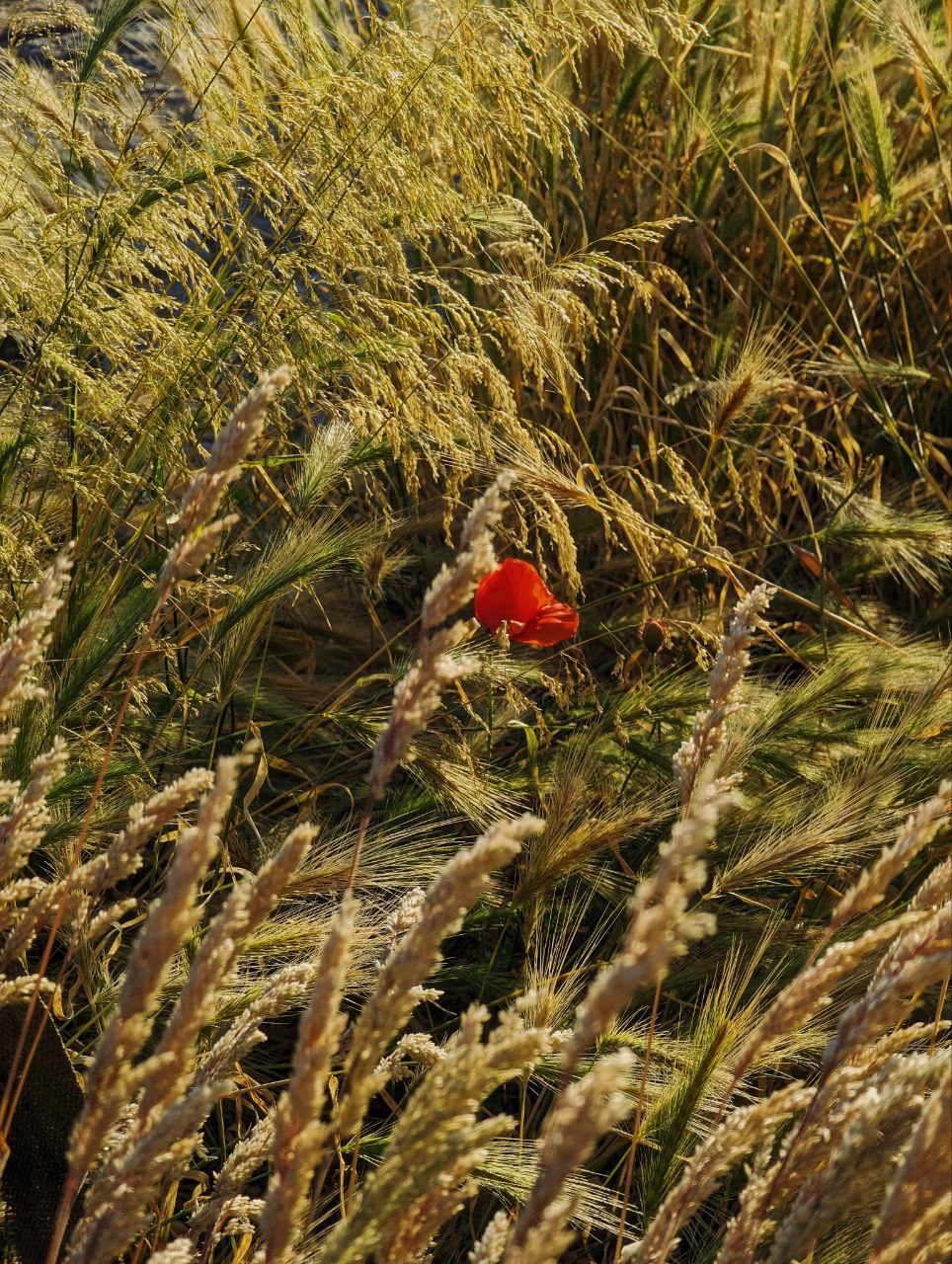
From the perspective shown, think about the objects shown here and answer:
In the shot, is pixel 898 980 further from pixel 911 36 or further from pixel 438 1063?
pixel 911 36

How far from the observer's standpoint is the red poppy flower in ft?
5.54

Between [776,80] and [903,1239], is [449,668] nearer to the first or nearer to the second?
[903,1239]

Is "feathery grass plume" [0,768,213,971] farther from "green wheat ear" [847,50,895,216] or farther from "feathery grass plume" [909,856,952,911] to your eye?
"green wheat ear" [847,50,895,216]

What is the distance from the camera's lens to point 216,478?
0.84 m

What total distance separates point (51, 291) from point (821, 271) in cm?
193

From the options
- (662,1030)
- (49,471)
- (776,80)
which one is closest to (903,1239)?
(662,1030)

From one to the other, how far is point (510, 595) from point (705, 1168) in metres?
0.94

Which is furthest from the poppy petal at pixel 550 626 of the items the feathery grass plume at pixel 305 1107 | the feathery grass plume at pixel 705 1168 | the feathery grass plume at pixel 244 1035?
the feathery grass plume at pixel 305 1107

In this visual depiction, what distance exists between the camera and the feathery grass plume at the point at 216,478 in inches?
32.2

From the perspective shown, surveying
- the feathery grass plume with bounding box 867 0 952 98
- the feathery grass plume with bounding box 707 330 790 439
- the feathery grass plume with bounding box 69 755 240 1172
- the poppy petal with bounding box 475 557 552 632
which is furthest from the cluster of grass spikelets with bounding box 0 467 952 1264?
the feathery grass plume with bounding box 867 0 952 98

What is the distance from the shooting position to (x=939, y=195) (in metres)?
2.79

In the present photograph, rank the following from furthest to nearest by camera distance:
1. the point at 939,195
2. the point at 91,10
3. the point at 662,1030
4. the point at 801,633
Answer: the point at 91,10 → the point at 939,195 → the point at 801,633 → the point at 662,1030

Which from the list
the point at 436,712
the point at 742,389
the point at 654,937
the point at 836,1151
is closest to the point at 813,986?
the point at 836,1151

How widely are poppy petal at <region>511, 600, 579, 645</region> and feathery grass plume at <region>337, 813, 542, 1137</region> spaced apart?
1.01 metres
